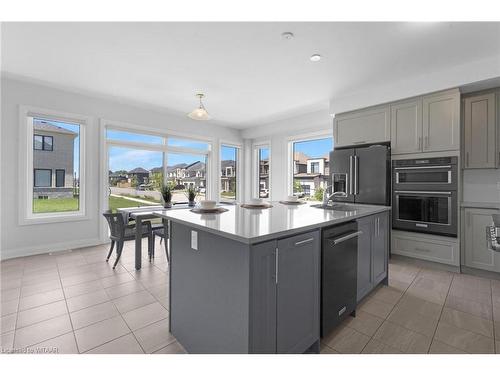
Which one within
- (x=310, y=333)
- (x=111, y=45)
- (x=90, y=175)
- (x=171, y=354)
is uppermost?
(x=111, y=45)

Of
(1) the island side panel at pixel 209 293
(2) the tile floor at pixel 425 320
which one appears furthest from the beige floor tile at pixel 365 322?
(1) the island side panel at pixel 209 293

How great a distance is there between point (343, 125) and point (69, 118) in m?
4.53

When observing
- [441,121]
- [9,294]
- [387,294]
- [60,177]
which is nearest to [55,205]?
[60,177]

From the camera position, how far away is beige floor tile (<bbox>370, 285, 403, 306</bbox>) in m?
2.28

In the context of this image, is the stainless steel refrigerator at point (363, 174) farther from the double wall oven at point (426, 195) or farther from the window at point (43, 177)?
the window at point (43, 177)

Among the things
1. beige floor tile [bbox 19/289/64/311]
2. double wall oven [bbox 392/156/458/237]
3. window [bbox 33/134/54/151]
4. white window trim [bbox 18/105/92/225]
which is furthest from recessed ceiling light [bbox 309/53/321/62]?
window [bbox 33/134/54/151]

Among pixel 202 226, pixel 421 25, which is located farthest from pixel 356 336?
pixel 421 25

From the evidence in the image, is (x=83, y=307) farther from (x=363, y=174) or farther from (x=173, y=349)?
(x=363, y=174)

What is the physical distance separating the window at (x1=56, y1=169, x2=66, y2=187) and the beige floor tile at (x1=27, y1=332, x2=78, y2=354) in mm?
3131

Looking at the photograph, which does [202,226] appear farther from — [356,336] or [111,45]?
[111,45]

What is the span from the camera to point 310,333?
1.48 meters

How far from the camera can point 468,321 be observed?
6.29 feet

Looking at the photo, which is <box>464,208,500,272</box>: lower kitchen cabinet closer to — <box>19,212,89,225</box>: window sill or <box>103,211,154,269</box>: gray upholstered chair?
<box>103,211,154,269</box>: gray upholstered chair

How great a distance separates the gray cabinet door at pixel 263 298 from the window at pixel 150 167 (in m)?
4.19
